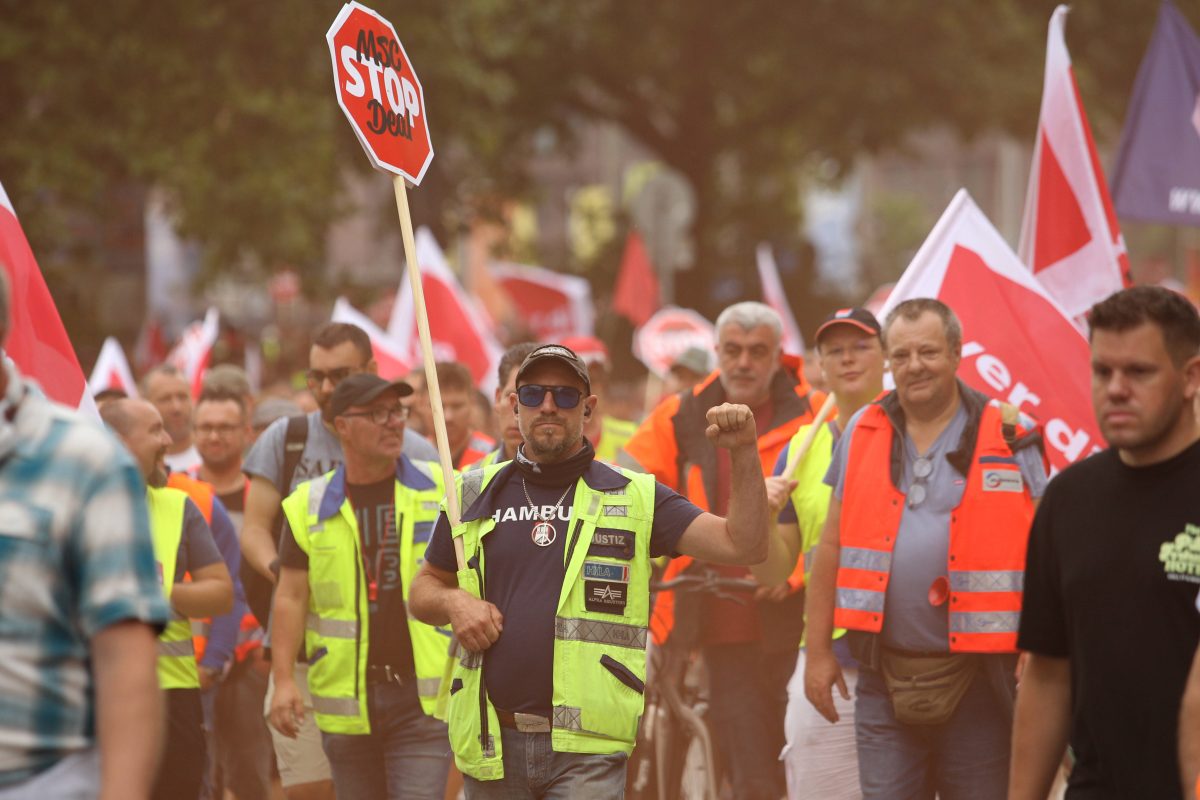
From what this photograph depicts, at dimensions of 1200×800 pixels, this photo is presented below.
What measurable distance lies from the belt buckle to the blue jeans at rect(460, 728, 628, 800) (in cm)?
2

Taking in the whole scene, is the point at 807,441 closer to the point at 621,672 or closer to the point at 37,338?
the point at 621,672

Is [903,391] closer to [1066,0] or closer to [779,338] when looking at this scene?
[779,338]

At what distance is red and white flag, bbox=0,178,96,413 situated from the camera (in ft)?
20.4

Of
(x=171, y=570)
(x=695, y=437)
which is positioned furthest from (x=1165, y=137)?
(x=171, y=570)

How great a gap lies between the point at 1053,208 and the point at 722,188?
22.5 metres

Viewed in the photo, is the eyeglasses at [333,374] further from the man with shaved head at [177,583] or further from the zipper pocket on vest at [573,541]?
the zipper pocket on vest at [573,541]

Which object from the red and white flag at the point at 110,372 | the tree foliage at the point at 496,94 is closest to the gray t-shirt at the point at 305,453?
the red and white flag at the point at 110,372

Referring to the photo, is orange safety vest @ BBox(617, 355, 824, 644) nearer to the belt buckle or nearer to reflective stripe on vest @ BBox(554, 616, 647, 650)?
reflective stripe on vest @ BBox(554, 616, 647, 650)

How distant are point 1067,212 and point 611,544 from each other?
4.28m

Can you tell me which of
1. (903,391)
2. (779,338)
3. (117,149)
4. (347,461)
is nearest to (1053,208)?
(779,338)

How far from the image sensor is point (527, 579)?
5.27 metres

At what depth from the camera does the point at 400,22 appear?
18797 millimetres

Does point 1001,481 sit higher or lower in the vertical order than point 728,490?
lower

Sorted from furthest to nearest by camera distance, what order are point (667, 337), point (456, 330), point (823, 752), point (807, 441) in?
point (667, 337) → point (456, 330) → point (807, 441) → point (823, 752)
